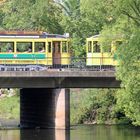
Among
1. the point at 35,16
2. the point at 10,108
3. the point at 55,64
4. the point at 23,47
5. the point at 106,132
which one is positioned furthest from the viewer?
the point at 35,16

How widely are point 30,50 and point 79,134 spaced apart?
404 inches

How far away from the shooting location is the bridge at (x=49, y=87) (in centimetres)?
5800

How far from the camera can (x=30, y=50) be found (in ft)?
221

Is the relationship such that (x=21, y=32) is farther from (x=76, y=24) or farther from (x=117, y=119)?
(x=76, y=24)

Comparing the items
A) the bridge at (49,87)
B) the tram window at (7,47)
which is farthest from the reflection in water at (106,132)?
the tram window at (7,47)

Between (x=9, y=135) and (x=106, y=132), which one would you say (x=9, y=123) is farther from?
(x=106, y=132)

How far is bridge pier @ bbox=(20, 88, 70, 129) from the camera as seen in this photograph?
64750 millimetres

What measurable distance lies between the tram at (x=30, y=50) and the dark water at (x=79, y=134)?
5.95m

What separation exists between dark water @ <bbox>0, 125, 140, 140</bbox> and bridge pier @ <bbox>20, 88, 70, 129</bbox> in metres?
1.42

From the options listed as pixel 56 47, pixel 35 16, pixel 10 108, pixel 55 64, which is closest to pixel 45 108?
pixel 55 64

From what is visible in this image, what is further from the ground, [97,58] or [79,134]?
[97,58]

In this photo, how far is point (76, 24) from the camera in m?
98.2

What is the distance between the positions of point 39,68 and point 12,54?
13.9 ft

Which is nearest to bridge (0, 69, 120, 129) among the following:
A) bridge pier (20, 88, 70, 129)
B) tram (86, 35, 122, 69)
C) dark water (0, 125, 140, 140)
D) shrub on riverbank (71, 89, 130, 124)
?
bridge pier (20, 88, 70, 129)
